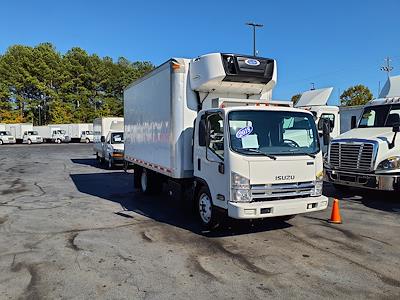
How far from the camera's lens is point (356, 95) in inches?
2311

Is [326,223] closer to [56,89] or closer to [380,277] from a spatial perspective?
[380,277]

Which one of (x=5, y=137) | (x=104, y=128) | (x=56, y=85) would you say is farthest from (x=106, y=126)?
(x=56, y=85)

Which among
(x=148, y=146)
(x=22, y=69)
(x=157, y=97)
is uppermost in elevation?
(x=22, y=69)

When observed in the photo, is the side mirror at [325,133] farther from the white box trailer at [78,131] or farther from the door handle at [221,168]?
the white box trailer at [78,131]

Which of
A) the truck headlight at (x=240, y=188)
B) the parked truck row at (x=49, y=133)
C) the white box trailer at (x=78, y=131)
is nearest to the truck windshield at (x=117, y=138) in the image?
the truck headlight at (x=240, y=188)

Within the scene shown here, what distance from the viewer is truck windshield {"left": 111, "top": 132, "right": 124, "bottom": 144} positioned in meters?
20.3

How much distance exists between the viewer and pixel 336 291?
459 centimetres

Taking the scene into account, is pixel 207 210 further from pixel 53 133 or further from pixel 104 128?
pixel 53 133

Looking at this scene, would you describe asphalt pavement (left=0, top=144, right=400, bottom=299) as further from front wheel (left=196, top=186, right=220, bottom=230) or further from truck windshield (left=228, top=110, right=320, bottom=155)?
truck windshield (left=228, top=110, right=320, bottom=155)

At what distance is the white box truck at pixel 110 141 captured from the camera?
19500 mm

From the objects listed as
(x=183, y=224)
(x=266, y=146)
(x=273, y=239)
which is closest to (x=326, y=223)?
(x=273, y=239)

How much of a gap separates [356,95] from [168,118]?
56681 mm

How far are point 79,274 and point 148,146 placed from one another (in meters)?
5.31

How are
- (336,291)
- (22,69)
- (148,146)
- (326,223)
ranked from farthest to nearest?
(22,69), (148,146), (326,223), (336,291)
